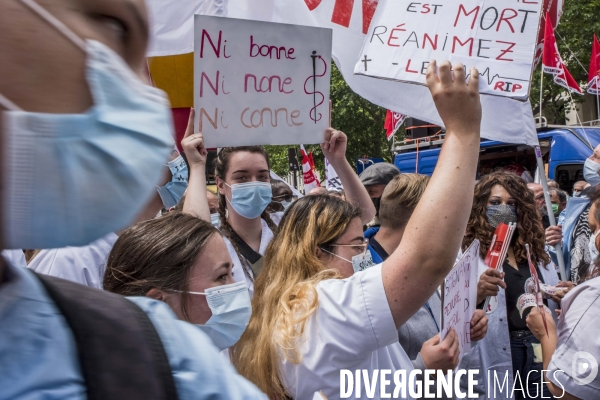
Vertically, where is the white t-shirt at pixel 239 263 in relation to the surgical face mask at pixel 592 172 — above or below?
below

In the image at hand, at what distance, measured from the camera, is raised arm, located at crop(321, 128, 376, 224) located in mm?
3398

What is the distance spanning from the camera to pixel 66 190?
0.73 metres

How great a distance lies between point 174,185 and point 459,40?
184cm

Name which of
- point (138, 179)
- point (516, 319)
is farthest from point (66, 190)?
point (516, 319)

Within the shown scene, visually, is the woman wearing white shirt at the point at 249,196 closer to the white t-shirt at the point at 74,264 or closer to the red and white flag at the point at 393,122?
the white t-shirt at the point at 74,264

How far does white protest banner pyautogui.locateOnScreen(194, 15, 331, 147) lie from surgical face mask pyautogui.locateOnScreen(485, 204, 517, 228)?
1.39 m

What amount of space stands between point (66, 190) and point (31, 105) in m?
0.10

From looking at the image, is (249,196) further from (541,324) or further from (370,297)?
(370,297)

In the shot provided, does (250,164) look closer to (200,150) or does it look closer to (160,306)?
(200,150)

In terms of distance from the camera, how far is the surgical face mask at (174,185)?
3748mm

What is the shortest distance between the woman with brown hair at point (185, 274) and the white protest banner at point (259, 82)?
3.33 feet

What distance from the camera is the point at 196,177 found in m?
3.17

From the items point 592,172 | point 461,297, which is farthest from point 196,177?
point 592,172

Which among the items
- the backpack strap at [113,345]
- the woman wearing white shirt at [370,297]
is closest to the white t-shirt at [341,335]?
the woman wearing white shirt at [370,297]
